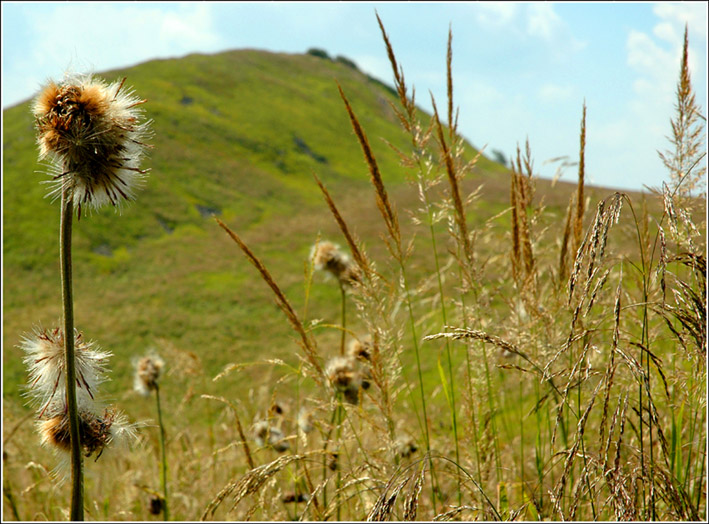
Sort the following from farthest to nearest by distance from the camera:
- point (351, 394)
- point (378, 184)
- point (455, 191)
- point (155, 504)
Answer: point (351, 394) → point (155, 504) → point (455, 191) → point (378, 184)

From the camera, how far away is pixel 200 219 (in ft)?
135

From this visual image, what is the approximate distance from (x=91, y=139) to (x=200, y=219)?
41.7 m

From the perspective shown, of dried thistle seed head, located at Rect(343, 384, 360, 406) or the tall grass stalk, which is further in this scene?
dried thistle seed head, located at Rect(343, 384, 360, 406)

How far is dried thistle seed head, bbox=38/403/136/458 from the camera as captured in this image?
3.43ft

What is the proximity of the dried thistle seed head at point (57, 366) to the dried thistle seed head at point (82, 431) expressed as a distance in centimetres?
3

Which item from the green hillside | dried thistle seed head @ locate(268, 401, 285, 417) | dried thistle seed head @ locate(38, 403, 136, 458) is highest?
the green hillside

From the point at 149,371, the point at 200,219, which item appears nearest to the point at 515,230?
the point at 149,371

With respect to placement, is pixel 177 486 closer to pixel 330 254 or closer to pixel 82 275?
pixel 330 254

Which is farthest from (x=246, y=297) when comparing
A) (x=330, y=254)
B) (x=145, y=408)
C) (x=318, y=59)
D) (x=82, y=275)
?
(x=318, y=59)

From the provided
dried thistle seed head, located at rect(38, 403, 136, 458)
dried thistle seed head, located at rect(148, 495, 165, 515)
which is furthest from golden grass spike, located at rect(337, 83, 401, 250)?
dried thistle seed head, located at rect(148, 495, 165, 515)

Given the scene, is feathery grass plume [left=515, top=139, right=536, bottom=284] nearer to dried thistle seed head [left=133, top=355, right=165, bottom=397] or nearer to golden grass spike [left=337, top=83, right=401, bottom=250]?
golden grass spike [left=337, top=83, right=401, bottom=250]

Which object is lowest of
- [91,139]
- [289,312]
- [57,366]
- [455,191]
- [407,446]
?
[407,446]

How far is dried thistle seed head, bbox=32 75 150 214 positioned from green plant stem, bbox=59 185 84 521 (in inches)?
2.8

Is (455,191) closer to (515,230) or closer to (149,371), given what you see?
(515,230)
